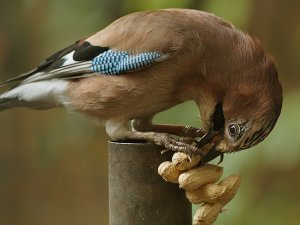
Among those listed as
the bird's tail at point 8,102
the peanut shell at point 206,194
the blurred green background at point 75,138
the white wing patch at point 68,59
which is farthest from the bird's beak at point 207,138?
the blurred green background at point 75,138

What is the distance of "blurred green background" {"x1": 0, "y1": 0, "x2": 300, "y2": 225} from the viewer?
5.51 feet

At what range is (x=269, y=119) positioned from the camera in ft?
3.32

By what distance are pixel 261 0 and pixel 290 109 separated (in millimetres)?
348

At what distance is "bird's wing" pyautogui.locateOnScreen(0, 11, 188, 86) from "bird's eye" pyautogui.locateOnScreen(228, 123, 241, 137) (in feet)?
0.56

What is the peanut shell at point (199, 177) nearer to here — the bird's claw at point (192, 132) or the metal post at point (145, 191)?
the metal post at point (145, 191)

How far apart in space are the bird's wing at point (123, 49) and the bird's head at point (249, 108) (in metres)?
0.14

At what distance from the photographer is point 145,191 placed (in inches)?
39.2

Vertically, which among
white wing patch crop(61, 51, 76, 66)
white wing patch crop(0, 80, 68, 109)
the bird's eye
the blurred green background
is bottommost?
the blurred green background

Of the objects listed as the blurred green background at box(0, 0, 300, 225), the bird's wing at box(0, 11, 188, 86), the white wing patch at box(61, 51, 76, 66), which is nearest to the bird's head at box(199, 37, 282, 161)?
the bird's wing at box(0, 11, 188, 86)

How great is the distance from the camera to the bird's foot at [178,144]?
0.99m

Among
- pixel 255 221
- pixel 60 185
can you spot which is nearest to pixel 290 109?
pixel 255 221

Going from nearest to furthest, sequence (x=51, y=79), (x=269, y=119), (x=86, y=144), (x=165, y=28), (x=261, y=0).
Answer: (x=269, y=119), (x=165, y=28), (x=51, y=79), (x=261, y=0), (x=86, y=144)

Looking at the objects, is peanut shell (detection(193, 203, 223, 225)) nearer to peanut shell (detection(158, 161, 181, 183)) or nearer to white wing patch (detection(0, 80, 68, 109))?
peanut shell (detection(158, 161, 181, 183))

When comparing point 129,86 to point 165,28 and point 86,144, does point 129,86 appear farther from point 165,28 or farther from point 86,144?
point 86,144
